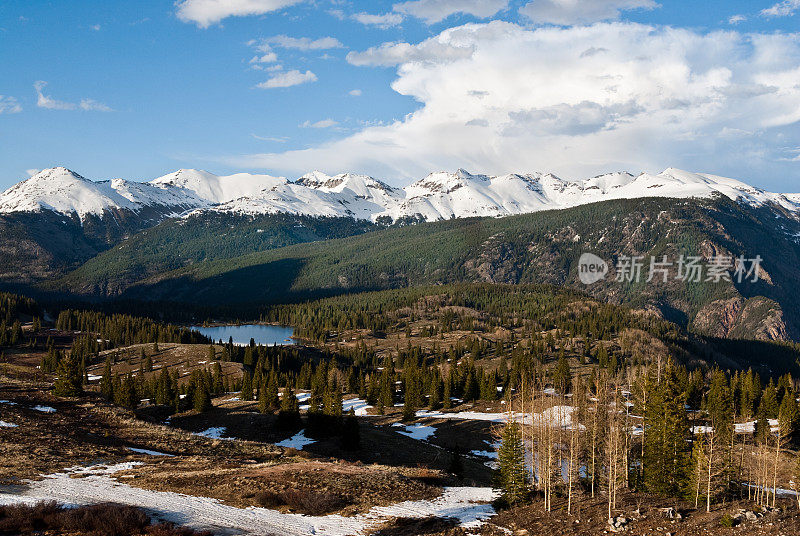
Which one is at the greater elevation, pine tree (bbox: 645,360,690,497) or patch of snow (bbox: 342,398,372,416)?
pine tree (bbox: 645,360,690,497)

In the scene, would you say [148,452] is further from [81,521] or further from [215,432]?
[81,521]

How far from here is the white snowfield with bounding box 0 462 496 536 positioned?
35438 mm

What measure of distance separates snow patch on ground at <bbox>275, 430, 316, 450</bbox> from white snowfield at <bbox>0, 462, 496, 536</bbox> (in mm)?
34294

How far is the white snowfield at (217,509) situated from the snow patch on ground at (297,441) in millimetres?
34294

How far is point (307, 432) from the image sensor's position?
83.3 m

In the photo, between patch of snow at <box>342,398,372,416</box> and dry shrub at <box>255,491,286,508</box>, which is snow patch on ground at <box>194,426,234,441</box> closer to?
patch of snow at <box>342,398,372,416</box>

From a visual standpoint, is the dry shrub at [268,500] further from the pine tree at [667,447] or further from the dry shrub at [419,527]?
the pine tree at [667,447]

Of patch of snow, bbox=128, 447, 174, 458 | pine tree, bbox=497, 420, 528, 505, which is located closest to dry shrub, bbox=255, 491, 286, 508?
pine tree, bbox=497, 420, 528, 505

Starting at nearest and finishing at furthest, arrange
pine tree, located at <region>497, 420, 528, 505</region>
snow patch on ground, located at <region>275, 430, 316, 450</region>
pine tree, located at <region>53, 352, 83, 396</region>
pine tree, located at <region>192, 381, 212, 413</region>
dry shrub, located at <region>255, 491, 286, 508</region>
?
dry shrub, located at <region>255, 491, 286, 508</region>, pine tree, located at <region>497, 420, 528, 505</region>, snow patch on ground, located at <region>275, 430, 316, 450</region>, pine tree, located at <region>53, 352, 83, 396</region>, pine tree, located at <region>192, 381, 212, 413</region>

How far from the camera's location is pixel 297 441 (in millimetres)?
80312

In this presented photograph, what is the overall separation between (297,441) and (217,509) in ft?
141

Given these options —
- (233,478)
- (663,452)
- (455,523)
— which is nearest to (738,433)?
(663,452)

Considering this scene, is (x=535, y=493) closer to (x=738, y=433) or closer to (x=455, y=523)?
(x=455, y=523)

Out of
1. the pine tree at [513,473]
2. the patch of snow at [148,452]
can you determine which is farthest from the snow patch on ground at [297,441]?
the pine tree at [513,473]
